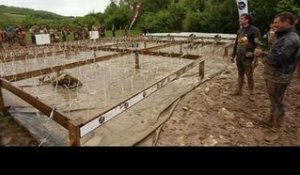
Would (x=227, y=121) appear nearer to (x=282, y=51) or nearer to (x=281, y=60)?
(x=281, y=60)

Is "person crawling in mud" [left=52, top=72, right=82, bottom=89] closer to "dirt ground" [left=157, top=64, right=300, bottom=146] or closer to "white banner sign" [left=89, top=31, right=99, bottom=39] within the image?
"dirt ground" [left=157, top=64, right=300, bottom=146]

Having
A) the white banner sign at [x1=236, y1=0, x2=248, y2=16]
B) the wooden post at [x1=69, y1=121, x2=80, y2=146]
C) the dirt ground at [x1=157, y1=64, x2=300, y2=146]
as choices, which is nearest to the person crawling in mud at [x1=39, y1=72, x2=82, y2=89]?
the dirt ground at [x1=157, y1=64, x2=300, y2=146]

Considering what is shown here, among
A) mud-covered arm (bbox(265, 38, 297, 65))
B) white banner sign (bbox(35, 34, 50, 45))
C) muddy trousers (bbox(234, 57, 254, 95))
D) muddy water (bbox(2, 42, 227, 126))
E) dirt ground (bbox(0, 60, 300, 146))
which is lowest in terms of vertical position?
dirt ground (bbox(0, 60, 300, 146))

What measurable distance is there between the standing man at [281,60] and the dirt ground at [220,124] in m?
0.38

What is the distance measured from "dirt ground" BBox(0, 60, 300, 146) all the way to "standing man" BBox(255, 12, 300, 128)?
384mm

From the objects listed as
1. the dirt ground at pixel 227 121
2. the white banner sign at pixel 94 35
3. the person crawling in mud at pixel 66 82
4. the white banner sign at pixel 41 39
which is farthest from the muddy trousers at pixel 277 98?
the white banner sign at pixel 94 35

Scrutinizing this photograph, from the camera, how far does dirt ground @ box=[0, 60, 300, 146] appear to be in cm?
386

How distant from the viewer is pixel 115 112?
327 centimetres

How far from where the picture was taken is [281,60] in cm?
382

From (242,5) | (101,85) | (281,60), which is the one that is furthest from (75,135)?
(242,5)

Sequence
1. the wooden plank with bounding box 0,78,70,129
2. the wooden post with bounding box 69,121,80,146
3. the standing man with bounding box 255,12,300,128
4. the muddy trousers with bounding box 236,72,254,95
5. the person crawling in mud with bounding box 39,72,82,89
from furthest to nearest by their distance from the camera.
A: the person crawling in mud with bounding box 39,72,82,89 → the muddy trousers with bounding box 236,72,254,95 → the standing man with bounding box 255,12,300,128 → the wooden plank with bounding box 0,78,70,129 → the wooden post with bounding box 69,121,80,146

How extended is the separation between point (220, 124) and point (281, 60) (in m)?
1.27

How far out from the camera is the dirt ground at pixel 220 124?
3.86 meters
